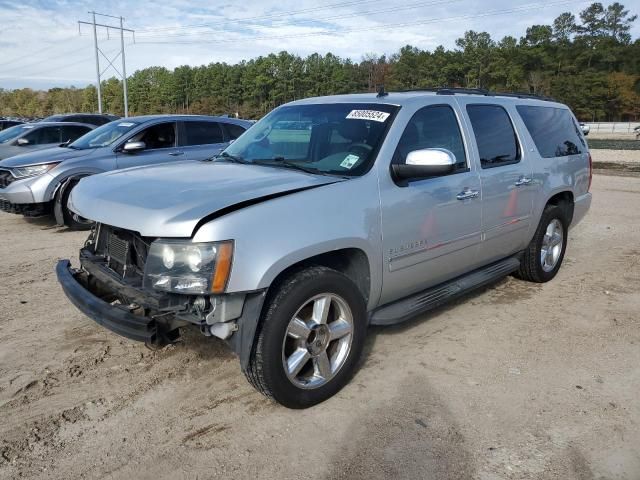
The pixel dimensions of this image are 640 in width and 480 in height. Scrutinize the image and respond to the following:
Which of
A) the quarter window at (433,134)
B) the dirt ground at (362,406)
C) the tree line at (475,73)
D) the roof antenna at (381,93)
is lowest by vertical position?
the dirt ground at (362,406)

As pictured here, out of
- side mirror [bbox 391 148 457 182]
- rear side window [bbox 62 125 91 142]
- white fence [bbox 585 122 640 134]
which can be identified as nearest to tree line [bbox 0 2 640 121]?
white fence [bbox 585 122 640 134]

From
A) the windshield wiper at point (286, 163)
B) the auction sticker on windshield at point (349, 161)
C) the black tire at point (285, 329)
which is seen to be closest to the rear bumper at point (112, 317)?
the black tire at point (285, 329)

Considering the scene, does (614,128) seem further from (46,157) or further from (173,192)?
(173,192)

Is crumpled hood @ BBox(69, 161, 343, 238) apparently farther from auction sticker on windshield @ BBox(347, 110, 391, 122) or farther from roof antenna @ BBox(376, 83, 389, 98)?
roof antenna @ BBox(376, 83, 389, 98)

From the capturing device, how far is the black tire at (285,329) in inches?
114

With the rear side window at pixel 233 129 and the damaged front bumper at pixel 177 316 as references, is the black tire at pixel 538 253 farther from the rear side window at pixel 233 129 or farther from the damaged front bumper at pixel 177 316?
the rear side window at pixel 233 129

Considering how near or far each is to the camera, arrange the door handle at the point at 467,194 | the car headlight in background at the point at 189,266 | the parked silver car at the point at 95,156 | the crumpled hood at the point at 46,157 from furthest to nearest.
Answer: the crumpled hood at the point at 46,157, the parked silver car at the point at 95,156, the door handle at the point at 467,194, the car headlight in background at the point at 189,266

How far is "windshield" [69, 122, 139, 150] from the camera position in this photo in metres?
8.65

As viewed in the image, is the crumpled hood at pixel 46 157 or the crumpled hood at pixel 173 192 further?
the crumpled hood at pixel 46 157

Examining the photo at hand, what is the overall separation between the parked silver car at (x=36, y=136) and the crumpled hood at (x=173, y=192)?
32.2 ft

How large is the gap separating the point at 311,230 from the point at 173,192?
2.69 feet

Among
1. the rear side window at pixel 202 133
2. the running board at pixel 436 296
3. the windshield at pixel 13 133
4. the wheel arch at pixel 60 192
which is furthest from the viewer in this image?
the windshield at pixel 13 133

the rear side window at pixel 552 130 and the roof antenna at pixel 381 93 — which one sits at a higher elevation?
the roof antenna at pixel 381 93

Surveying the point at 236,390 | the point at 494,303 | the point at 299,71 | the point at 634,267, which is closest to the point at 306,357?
the point at 236,390
